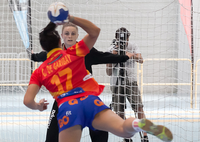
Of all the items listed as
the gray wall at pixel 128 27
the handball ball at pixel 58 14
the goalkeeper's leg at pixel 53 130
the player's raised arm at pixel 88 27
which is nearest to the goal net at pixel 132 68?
the gray wall at pixel 128 27

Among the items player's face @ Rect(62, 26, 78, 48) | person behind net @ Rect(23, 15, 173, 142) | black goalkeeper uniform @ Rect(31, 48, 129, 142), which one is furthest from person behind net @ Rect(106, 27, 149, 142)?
person behind net @ Rect(23, 15, 173, 142)

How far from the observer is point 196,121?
4785 mm

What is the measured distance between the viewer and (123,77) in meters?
3.20

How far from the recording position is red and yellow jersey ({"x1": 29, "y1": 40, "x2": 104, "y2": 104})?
5.70 ft

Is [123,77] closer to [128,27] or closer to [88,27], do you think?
[88,27]

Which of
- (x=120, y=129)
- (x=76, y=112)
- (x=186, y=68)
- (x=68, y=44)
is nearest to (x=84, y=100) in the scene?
(x=76, y=112)

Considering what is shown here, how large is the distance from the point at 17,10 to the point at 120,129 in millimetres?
2718

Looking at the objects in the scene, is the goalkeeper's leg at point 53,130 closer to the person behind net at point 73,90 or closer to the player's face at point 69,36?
the person behind net at point 73,90

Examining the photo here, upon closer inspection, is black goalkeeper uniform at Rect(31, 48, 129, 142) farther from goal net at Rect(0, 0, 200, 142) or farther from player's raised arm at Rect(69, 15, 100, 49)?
goal net at Rect(0, 0, 200, 142)

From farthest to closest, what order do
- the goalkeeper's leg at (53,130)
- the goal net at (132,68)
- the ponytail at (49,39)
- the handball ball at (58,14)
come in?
the goal net at (132,68)
the goalkeeper's leg at (53,130)
the ponytail at (49,39)
the handball ball at (58,14)

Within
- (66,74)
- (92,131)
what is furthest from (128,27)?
(66,74)

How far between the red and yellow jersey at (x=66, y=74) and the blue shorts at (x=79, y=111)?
5 cm

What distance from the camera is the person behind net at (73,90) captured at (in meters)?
1.66

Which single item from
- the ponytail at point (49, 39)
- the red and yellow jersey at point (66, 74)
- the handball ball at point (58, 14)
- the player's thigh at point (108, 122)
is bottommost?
the player's thigh at point (108, 122)
